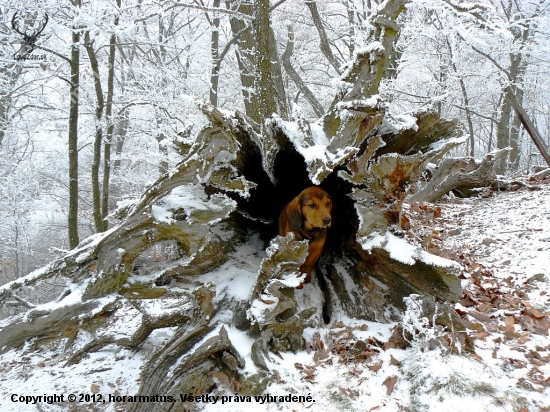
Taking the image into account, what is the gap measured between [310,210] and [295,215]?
17cm

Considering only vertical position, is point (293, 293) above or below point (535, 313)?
above

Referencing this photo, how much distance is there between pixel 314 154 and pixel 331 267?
1.24m

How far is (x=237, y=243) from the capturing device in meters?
3.53

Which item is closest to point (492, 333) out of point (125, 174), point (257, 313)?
point (257, 313)

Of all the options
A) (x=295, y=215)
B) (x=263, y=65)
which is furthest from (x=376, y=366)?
(x=263, y=65)

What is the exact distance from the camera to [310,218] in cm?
319

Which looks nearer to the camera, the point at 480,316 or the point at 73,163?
the point at 480,316

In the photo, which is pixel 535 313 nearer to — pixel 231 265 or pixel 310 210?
pixel 310 210

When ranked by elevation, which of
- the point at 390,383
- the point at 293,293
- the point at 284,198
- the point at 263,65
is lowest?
the point at 390,383

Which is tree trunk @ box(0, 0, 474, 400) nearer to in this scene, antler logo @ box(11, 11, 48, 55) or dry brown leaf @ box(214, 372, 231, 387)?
dry brown leaf @ box(214, 372, 231, 387)

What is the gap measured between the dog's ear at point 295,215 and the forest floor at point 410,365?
86 cm

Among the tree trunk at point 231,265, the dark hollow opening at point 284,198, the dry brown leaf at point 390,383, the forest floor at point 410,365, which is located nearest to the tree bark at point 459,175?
the forest floor at point 410,365

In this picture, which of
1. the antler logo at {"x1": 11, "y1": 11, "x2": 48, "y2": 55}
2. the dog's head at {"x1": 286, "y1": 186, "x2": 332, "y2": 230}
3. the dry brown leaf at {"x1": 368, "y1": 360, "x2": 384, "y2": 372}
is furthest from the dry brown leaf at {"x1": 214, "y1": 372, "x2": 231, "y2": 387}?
the antler logo at {"x1": 11, "y1": 11, "x2": 48, "y2": 55}

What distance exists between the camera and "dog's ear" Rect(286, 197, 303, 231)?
3289 millimetres
